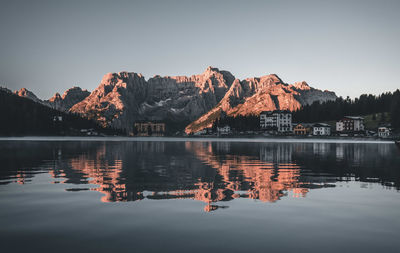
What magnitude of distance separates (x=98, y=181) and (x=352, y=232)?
2124 centimetres

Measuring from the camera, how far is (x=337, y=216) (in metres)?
17.3

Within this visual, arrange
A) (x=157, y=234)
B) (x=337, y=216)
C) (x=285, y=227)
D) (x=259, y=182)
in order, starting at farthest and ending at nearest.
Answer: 1. (x=259, y=182)
2. (x=337, y=216)
3. (x=285, y=227)
4. (x=157, y=234)

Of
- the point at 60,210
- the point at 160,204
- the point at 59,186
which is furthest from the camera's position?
the point at 59,186

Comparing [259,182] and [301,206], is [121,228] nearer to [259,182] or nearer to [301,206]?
[301,206]

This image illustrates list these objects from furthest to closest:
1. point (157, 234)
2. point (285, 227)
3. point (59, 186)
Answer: point (59, 186) < point (285, 227) < point (157, 234)

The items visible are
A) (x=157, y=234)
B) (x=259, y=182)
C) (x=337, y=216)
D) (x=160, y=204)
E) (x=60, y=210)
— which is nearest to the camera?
(x=157, y=234)

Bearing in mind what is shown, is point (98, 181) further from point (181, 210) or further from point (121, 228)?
point (121, 228)

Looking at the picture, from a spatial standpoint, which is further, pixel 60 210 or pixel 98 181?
pixel 98 181

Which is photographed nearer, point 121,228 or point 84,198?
point 121,228

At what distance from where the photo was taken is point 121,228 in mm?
14516

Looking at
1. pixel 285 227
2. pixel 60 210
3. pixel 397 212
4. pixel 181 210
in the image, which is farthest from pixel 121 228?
pixel 397 212

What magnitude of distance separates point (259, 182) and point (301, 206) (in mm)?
9362

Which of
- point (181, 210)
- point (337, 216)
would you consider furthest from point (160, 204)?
point (337, 216)

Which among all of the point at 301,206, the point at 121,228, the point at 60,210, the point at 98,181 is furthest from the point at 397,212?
the point at 98,181
